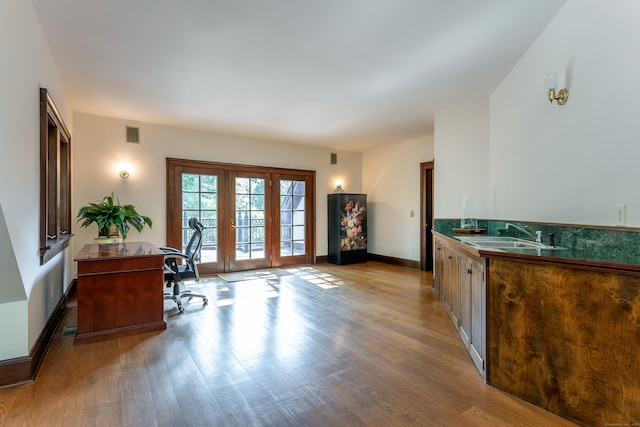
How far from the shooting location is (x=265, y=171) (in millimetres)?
6496

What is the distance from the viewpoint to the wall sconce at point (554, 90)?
2506 mm

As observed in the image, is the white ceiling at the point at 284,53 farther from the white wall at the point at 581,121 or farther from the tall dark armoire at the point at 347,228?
the tall dark armoire at the point at 347,228

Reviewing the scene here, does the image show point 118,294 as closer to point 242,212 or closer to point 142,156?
point 142,156

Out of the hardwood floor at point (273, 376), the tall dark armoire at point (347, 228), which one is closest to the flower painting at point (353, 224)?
the tall dark armoire at point (347, 228)

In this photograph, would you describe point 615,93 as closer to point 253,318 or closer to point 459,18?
point 459,18

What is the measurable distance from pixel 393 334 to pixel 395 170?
15.0 ft

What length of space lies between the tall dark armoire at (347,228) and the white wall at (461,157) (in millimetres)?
2592

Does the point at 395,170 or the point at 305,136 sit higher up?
the point at 305,136

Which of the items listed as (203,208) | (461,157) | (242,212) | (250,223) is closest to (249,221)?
(250,223)

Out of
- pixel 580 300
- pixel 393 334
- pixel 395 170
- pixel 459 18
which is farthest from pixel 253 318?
pixel 395 170

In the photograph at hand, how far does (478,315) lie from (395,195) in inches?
188

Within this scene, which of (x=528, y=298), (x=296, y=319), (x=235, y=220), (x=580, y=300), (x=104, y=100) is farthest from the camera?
(x=235, y=220)

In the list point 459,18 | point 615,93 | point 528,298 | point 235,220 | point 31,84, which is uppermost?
point 459,18

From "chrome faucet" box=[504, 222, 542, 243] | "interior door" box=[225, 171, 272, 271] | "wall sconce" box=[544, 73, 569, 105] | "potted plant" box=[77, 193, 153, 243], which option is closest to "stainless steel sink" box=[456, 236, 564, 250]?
"chrome faucet" box=[504, 222, 542, 243]
